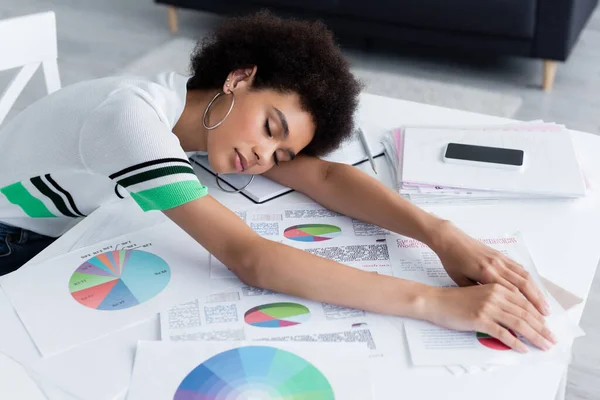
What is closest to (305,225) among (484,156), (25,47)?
(484,156)

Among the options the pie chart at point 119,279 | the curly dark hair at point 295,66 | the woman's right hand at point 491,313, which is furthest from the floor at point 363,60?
the pie chart at point 119,279

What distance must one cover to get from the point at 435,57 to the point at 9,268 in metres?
2.27

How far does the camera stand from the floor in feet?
9.09

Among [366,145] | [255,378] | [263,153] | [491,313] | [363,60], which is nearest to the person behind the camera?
[255,378]

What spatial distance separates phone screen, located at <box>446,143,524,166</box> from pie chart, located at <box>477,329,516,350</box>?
45 centimetres

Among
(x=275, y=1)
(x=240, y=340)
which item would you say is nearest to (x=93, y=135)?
(x=240, y=340)

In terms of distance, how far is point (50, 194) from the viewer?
1226 millimetres

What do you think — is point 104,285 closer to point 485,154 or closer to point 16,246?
point 16,246

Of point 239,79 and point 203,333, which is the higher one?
point 239,79

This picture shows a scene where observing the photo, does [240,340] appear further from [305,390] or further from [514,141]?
[514,141]

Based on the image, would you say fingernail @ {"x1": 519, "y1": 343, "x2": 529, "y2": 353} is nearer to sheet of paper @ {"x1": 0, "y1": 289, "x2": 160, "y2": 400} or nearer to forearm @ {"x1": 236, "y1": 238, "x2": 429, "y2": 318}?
forearm @ {"x1": 236, "y1": 238, "x2": 429, "y2": 318}

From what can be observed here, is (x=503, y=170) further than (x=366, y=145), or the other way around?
(x=366, y=145)

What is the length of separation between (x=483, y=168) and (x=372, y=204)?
9.3 inches

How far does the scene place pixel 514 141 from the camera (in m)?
1.34
